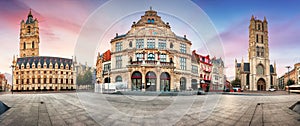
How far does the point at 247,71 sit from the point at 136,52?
335 feet

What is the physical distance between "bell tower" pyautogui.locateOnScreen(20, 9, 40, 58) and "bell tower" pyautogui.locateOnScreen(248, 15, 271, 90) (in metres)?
110

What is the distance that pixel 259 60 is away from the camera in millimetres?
80812

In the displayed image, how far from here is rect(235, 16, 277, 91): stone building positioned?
79812 mm

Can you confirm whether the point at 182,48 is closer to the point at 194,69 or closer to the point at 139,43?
the point at 194,69

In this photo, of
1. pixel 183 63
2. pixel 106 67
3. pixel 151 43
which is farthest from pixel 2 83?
pixel 183 63

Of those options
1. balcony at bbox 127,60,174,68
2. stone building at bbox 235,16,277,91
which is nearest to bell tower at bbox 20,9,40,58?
balcony at bbox 127,60,174,68

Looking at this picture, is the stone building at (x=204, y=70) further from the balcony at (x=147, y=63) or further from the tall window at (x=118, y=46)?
the tall window at (x=118, y=46)

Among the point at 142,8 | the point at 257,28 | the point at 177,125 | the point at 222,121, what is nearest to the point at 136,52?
the point at 142,8

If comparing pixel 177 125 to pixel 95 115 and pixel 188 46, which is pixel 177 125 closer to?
pixel 95 115

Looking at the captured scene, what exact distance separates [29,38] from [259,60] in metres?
119

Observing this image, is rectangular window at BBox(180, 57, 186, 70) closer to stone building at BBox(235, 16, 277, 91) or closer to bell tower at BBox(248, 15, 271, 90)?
stone building at BBox(235, 16, 277, 91)

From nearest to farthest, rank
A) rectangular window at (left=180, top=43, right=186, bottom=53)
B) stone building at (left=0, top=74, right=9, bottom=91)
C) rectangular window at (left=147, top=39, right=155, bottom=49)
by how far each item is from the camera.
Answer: rectangular window at (left=147, top=39, right=155, bottom=49) < rectangular window at (left=180, top=43, right=186, bottom=53) < stone building at (left=0, top=74, right=9, bottom=91)

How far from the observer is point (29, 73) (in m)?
41.4

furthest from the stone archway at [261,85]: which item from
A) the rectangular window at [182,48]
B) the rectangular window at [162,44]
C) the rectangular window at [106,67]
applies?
the rectangular window at [106,67]
